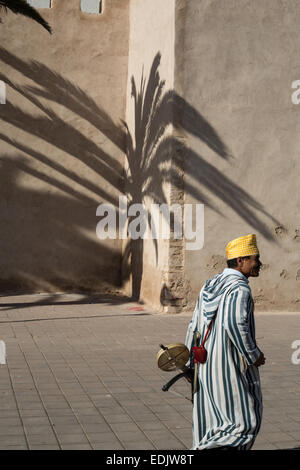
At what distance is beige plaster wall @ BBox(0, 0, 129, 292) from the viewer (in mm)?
15438

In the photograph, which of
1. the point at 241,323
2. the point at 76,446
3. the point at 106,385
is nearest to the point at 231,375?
the point at 241,323

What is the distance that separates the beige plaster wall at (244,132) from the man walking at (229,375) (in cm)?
833

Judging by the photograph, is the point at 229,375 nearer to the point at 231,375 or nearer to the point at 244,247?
the point at 231,375

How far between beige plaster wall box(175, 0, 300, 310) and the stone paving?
135cm

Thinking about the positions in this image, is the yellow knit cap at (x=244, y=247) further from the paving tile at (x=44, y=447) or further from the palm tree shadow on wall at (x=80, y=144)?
the palm tree shadow on wall at (x=80, y=144)

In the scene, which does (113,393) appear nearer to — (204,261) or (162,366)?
(162,366)

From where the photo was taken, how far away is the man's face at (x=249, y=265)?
13.4ft

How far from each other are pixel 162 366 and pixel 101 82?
41.4 ft

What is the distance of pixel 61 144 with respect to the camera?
51.2ft
